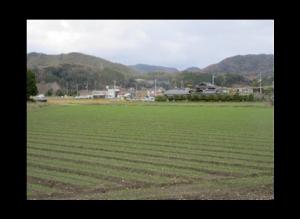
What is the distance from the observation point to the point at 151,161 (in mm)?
7859

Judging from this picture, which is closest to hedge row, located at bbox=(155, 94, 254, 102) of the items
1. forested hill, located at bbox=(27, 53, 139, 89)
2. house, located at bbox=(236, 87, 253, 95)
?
house, located at bbox=(236, 87, 253, 95)

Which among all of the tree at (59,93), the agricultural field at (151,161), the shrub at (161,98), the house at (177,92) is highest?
the house at (177,92)

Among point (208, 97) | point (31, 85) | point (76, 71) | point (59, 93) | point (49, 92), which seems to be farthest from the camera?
point (208, 97)

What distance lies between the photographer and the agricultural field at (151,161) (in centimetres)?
527

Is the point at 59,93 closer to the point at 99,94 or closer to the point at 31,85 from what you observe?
the point at 31,85

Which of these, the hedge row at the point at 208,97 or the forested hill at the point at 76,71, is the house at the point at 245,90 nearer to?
the hedge row at the point at 208,97

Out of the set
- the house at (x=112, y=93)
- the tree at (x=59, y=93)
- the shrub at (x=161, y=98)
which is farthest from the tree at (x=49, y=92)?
the shrub at (x=161, y=98)

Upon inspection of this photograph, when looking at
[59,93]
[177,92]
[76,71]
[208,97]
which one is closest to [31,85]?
[59,93]

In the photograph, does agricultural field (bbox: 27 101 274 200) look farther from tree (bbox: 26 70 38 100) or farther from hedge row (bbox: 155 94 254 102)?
hedge row (bbox: 155 94 254 102)

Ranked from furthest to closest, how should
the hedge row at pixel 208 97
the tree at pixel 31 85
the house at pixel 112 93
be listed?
the hedge row at pixel 208 97, the house at pixel 112 93, the tree at pixel 31 85

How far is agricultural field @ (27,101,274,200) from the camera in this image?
5.27m
